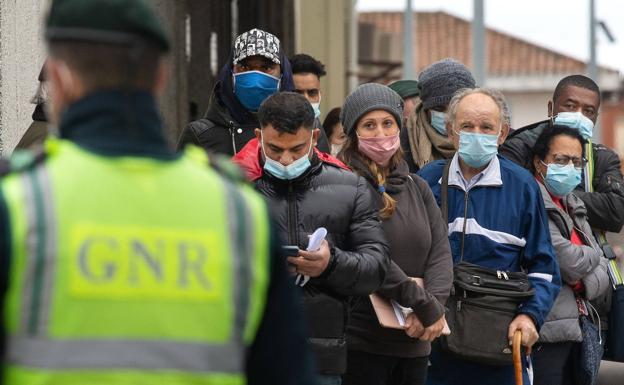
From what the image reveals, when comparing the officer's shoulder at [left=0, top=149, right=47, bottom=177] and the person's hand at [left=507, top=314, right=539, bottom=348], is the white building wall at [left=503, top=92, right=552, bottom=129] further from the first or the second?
the officer's shoulder at [left=0, top=149, right=47, bottom=177]

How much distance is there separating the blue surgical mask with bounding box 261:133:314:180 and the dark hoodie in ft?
2.84

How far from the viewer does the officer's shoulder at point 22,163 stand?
2.66m

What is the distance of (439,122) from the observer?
734 cm

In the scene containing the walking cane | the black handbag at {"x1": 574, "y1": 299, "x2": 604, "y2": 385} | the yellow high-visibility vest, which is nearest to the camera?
the yellow high-visibility vest

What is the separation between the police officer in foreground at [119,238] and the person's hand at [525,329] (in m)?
3.69

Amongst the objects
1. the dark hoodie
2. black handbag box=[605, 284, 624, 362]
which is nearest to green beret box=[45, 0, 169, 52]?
the dark hoodie

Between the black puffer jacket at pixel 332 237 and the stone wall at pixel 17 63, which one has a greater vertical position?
the stone wall at pixel 17 63

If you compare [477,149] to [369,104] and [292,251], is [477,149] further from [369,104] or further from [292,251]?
[292,251]

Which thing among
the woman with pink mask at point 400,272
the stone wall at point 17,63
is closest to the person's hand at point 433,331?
the woman with pink mask at point 400,272

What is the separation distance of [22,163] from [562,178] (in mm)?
4723

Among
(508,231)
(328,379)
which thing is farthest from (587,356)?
(328,379)

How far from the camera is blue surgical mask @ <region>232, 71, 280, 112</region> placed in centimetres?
666

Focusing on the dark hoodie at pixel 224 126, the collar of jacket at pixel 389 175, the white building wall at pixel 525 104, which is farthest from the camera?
the white building wall at pixel 525 104

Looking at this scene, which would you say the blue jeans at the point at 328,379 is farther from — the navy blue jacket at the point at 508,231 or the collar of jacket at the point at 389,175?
the navy blue jacket at the point at 508,231
